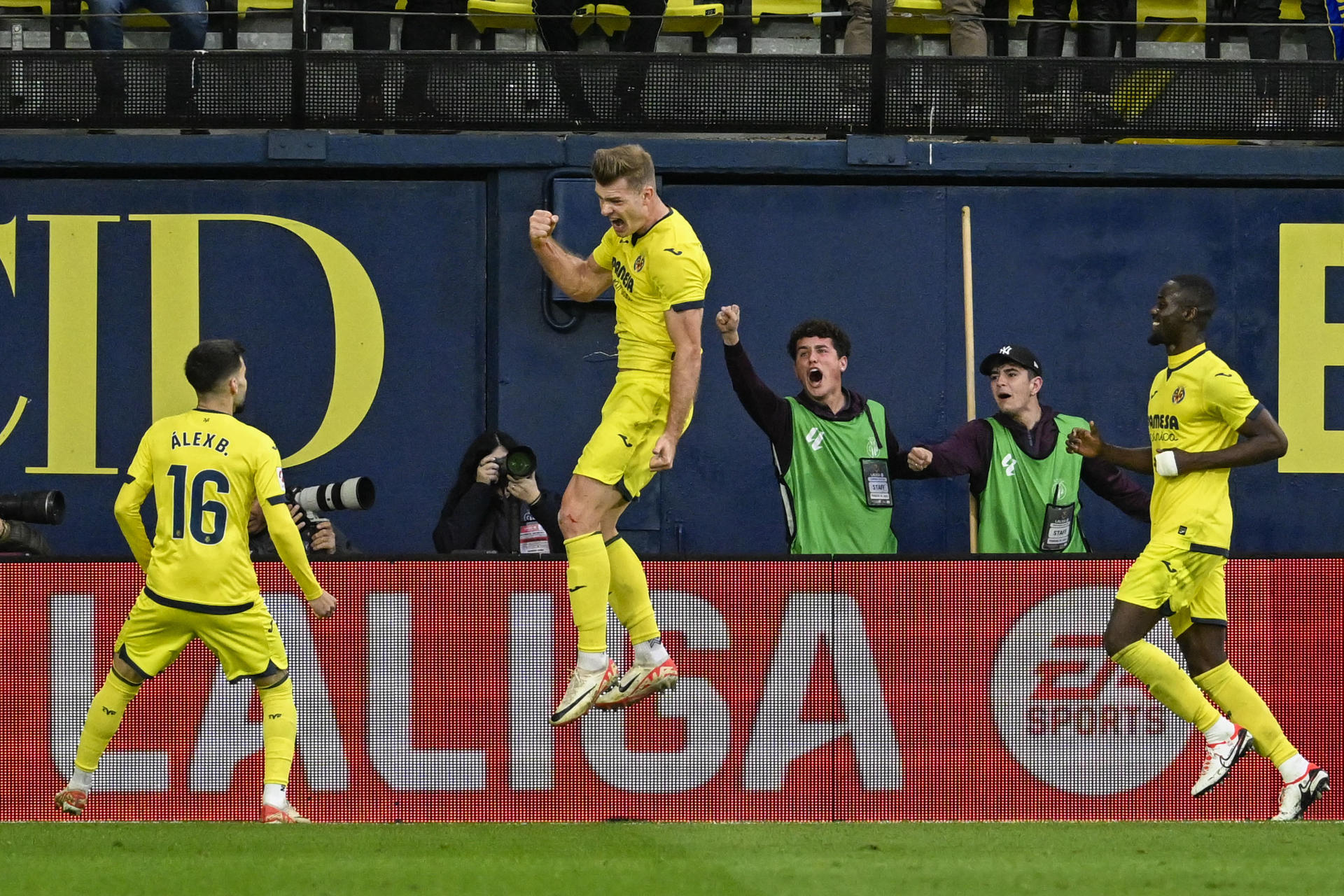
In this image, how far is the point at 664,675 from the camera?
303 inches

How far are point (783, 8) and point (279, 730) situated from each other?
664 centimetres

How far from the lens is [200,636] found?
7.75 meters

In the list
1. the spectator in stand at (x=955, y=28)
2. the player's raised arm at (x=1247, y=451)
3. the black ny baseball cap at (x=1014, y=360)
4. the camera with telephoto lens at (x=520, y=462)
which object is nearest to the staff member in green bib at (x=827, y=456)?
the black ny baseball cap at (x=1014, y=360)

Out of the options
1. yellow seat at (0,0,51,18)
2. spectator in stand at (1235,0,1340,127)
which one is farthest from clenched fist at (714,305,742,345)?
yellow seat at (0,0,51,18)

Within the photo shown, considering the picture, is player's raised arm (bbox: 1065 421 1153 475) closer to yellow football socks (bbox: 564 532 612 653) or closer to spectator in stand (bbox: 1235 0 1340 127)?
yellow football socks (bbox: 564 532 612 653)

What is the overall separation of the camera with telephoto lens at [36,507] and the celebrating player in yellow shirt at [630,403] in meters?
2.75

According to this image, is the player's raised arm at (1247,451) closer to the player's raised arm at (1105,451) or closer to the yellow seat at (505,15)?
the player's raised arm at (1105,451)

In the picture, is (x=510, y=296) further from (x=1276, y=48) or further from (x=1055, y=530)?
(x=1276, y=48)

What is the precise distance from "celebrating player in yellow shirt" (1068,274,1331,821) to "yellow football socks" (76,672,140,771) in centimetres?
420

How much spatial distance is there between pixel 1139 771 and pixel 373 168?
5.97 meters

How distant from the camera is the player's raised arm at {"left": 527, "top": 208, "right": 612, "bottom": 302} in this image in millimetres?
7629

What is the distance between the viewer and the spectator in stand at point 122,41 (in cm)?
1121

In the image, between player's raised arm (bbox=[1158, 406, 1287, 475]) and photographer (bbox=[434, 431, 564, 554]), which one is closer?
player's raised arm (bbox=[1158, 406, 1287, 475])

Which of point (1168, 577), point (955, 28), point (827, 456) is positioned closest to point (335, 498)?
point (827, 456)
